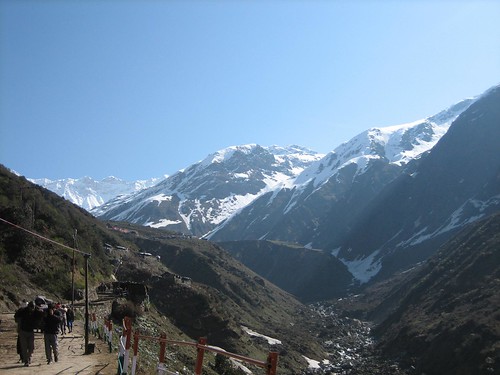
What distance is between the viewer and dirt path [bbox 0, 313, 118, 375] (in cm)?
1709

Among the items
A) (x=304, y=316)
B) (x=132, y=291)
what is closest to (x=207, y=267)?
(x=304, y=316)

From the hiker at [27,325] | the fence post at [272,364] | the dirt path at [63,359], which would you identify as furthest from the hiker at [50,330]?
the fence post at [272,364]

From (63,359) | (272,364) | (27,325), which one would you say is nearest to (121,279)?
(63,359)

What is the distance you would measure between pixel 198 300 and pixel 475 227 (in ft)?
271

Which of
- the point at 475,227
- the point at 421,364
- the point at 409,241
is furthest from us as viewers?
the point at 409,241

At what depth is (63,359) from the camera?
19875 millimetres

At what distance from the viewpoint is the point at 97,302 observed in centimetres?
4541

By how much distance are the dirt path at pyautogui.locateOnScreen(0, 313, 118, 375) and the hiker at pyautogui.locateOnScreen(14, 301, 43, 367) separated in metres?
0.58

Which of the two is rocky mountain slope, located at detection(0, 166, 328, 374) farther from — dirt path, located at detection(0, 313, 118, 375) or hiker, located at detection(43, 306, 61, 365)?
dirt path, located at detection(0, 313, 118, 375)

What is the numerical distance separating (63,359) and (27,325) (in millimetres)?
3574

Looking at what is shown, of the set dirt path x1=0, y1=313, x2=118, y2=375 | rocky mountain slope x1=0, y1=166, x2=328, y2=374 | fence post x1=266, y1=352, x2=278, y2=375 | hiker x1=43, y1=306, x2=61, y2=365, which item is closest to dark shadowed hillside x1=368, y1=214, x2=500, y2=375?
rocky mountain slope x1=0, y1=166, x2=328, y2=374

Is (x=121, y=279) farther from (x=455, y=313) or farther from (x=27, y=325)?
(x=27, y=325)

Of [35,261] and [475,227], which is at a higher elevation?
[35,261]

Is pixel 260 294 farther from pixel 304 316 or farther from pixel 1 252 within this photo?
pixel 1 252
